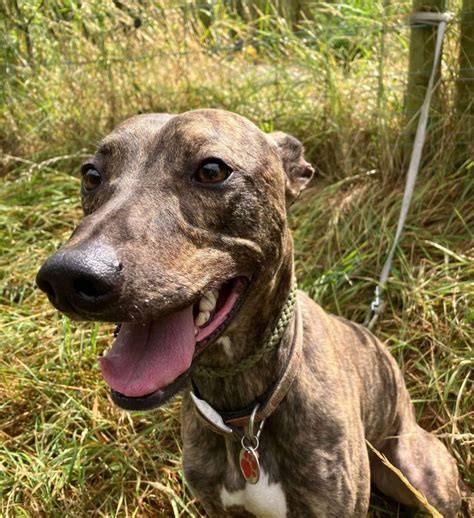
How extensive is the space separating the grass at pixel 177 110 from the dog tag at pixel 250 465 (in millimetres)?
649

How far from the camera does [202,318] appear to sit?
2.04 m

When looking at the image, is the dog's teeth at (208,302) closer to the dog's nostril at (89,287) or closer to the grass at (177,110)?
the dog's nostril at (89,287)

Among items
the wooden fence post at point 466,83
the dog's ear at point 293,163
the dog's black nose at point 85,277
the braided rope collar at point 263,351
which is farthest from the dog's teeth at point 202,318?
the wooden fence post at point 466,83

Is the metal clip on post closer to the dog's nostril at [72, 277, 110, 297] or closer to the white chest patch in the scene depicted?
the white chest patch

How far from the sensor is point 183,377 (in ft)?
6.38

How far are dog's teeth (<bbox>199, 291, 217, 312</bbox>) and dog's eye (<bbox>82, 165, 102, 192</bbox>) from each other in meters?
0.53

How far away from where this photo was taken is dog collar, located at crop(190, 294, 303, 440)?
2277 mm

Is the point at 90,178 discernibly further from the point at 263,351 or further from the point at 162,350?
the point at 263,351

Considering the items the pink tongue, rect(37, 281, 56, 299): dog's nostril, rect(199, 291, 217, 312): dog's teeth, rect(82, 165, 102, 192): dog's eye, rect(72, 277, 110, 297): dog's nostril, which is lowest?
the pink tongue

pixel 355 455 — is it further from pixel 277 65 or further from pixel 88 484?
pixel 277 65

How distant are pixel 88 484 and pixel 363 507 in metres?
1.36

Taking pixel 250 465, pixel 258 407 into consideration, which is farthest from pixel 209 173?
pixel 250 465

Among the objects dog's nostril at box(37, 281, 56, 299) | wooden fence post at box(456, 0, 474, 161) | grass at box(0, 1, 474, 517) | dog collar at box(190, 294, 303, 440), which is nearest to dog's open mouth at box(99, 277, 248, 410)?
dog's nostril at box(37, 281, 56, 299)

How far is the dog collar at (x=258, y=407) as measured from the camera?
2.28 m
